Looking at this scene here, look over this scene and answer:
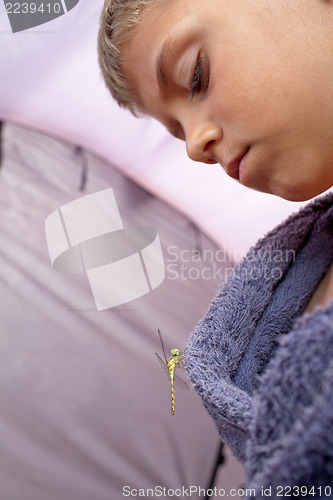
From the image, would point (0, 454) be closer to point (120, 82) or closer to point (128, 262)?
point (128, 262)

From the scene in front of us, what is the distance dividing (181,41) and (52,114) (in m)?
0.53

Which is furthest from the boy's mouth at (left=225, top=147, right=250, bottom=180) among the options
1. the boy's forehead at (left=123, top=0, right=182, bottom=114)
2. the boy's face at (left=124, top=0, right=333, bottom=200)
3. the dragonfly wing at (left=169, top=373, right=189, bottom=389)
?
the dragonfly wing at (left=169, top=373, right=189, bottom=389)

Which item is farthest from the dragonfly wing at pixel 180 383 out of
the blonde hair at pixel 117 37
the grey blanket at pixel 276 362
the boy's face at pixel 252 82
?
the blonde hair at pixel 117 37

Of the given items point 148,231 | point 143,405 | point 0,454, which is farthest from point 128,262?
point 0,454

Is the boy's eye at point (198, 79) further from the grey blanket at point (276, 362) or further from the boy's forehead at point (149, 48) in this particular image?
the grey blanket at point (276, 362)

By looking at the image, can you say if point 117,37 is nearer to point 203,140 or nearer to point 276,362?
point 203,140

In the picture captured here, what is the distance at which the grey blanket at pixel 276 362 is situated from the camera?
0.22m

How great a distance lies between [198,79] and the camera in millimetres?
413

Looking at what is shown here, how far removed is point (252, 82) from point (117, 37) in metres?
0.17

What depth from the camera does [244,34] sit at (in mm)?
381

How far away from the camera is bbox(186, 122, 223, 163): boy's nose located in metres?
0.42

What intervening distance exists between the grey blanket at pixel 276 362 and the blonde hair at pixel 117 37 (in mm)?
241

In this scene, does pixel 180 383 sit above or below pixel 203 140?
below

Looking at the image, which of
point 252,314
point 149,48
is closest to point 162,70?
point 149,48
